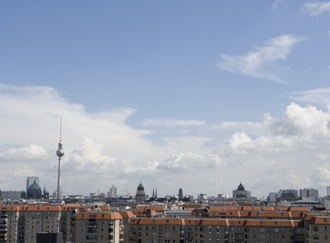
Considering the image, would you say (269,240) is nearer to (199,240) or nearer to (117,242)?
(199,240)

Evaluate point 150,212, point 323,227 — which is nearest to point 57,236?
point 323,227

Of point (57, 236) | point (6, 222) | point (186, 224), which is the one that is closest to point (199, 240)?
point (186, 224)

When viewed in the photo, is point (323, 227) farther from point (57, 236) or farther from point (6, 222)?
point (6, 222)

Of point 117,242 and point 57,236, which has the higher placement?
point 57,236

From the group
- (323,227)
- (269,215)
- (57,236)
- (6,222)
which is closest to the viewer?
(57,236)

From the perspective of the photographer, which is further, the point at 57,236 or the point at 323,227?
the point at 323,227

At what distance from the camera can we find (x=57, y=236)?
54.2 meters

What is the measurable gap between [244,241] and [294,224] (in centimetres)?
1375

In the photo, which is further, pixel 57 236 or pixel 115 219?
pixel 115 219

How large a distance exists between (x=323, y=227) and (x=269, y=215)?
40.7m

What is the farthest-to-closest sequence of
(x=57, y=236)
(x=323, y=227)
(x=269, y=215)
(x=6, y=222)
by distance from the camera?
(x=6, y=222)
(x=269, y=215)
(x=323, y=227)
(x=57, y=236)

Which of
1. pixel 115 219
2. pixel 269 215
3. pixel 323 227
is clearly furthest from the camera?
pixel 269 215

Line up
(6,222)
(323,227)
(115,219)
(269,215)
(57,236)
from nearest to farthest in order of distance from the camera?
1. (57,236)
2. (323,227)
3. (115,219)
4. (269,215)
5. (6,222)

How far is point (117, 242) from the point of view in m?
154
